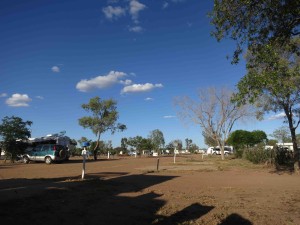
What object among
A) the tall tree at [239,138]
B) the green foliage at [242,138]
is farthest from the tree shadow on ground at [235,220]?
the tall tree at [239,138]

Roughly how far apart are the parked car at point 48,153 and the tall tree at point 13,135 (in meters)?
3.91

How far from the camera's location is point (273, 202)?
35.6ft

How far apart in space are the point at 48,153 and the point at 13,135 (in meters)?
7.27

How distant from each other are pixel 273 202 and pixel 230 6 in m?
6.97

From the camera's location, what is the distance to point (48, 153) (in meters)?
31.6

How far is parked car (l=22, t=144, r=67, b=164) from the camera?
103ft

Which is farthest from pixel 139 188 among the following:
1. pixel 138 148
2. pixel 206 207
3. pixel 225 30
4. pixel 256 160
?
pixel 138 148

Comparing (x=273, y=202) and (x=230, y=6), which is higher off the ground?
(x=230, y=6)

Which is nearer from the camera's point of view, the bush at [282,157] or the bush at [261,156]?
the bush at [282,157]

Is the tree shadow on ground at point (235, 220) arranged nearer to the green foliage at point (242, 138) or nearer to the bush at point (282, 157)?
the bush at point (282, 157)

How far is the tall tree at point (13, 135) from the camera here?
36062mm

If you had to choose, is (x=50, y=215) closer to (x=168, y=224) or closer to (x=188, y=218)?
(x=168, y=224)

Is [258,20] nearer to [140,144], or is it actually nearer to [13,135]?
[13,135]

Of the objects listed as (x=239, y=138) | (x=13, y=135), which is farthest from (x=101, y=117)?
(x=239, y=138)
